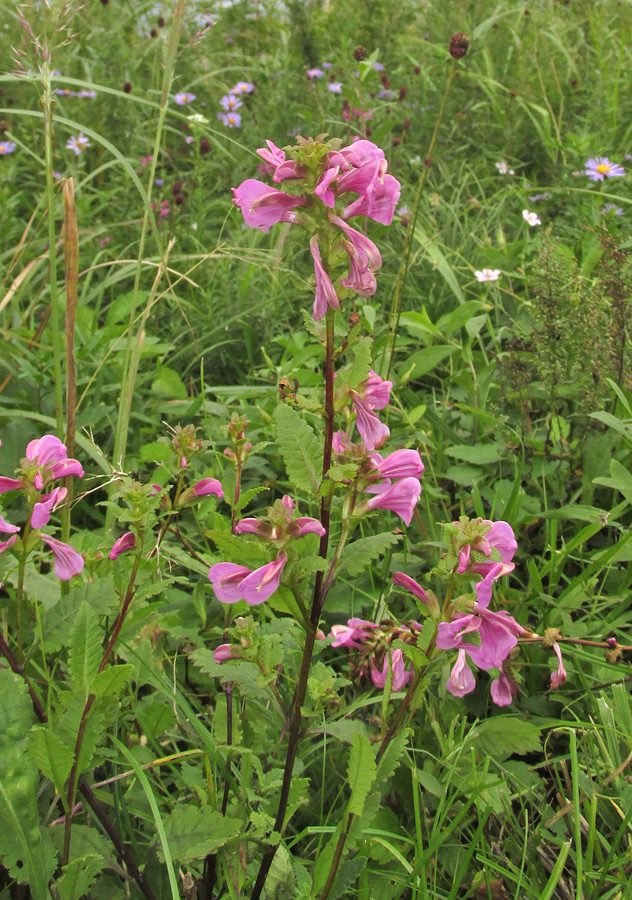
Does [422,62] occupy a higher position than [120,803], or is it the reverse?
[422,62]

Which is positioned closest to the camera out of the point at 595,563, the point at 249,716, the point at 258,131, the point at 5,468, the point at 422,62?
the point at 249,716

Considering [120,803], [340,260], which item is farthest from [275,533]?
[120,803]

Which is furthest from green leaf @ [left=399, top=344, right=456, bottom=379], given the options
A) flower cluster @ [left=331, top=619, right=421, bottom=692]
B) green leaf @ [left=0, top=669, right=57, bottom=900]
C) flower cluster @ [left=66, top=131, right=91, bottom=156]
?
flower cluster @ [left=66, top=131, right=91, bottom=156]

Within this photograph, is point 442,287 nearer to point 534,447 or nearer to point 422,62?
point 534,447

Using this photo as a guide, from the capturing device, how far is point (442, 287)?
2951mm

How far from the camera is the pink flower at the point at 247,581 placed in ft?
2.75

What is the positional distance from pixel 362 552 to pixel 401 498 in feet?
0.31

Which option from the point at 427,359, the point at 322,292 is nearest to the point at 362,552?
the point at 322,292

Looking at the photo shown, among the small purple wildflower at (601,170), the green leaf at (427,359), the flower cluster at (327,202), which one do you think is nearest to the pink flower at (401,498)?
the flower cluster at (327,202)

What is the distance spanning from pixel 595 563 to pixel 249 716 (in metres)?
0.82

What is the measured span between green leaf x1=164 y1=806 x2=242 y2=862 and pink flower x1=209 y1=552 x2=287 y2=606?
0.99ft

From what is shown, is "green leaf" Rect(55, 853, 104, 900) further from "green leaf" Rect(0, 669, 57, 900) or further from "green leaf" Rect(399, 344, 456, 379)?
"green leaf" Rect(399, 344, 456, 379)

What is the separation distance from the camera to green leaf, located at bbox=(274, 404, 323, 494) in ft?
3.17

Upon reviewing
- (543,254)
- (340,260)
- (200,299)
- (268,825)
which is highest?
(340,260)
